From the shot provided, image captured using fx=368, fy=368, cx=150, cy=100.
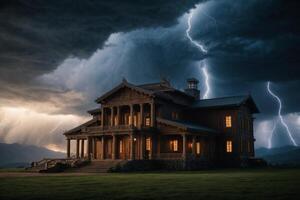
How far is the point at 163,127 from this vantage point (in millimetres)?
48594

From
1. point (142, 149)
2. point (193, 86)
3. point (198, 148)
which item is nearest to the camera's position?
Answer: point (142, 149)

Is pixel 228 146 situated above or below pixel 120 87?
below

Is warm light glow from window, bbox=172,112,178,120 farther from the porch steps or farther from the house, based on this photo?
the porch steps

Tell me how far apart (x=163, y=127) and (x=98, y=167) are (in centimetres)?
1022

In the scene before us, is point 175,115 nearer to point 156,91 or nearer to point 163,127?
point 156,91

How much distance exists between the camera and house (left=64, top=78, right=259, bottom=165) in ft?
157

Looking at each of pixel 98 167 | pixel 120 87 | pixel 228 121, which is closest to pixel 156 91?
pixel 120 87

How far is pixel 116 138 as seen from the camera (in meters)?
50.9

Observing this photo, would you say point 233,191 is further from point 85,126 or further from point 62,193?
point 85,126

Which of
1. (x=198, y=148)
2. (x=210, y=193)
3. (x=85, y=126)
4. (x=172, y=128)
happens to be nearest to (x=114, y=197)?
(x=210, y=193)

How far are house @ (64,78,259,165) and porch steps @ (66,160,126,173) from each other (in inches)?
88.4

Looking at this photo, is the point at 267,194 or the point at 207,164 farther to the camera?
the point at 207,164

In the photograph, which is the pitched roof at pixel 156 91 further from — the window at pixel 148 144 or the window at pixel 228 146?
the window at pixel 228 146

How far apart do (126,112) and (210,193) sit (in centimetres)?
3801
